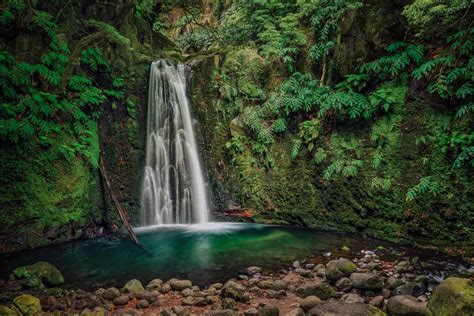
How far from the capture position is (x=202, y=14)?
1636cm

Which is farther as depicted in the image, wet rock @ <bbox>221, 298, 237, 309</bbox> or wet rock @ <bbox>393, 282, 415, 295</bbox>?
wet rock @ <bbox>393, 282, 415, 295</bbox>

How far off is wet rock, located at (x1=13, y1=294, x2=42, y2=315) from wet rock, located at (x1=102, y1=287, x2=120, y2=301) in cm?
78

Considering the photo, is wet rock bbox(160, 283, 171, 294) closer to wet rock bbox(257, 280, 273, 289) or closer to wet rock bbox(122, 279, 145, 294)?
wet rock bbox(122, 279, 145, 294)

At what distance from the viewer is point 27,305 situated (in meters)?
3.61

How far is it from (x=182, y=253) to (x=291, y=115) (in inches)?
199

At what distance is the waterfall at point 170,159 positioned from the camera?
8.82 metres

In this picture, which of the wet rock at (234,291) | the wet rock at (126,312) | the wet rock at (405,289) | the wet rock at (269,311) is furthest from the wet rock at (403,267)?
the wet rock at (126,312)

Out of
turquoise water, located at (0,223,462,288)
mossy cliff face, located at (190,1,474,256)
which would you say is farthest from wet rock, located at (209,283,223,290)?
mossy cliff face, located at (190,1,474,256)

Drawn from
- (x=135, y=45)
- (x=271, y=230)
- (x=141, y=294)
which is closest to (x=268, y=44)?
(x=135, y=45)

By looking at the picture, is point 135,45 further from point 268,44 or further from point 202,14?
point 202,14

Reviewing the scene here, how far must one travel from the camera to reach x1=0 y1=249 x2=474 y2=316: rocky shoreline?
Answer: 3244mm

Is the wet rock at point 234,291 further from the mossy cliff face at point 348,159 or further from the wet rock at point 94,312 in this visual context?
the mossy cliff face at point 348,159

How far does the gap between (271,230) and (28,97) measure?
21.7 feet

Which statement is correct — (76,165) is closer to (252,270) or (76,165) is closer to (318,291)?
(252,270)
